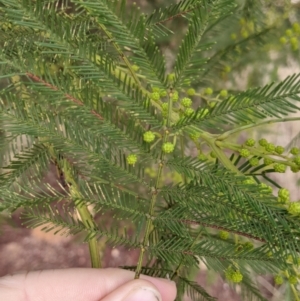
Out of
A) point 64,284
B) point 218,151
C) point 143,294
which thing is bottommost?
point 64,284

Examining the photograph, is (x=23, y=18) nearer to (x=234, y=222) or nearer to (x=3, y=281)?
(x=234, y=222)

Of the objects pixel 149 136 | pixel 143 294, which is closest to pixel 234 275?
pixel 143 294

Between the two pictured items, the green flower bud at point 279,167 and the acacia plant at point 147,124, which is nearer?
the acacia plant at point 147,124

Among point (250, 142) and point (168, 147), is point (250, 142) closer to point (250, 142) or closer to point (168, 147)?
point (250, 142)

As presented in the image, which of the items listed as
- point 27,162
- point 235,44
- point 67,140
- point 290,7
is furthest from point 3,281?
point 290,7

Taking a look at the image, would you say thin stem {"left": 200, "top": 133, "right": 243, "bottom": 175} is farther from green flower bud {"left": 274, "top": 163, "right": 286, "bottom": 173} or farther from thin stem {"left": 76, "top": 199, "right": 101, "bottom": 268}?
thin stem {"left": 76, "top": 199, "right": 101, "bottom": 268}

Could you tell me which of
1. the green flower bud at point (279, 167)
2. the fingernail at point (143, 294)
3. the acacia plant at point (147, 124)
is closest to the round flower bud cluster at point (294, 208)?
the acacia plant at point (147, 124)

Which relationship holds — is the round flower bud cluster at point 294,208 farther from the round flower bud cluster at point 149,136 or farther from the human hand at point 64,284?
the human hand at point 64,284

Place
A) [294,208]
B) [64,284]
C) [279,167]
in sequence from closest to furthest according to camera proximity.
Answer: [294,208], [279,167], [64,284]

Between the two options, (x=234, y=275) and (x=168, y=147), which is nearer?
(x=168, y=147)
